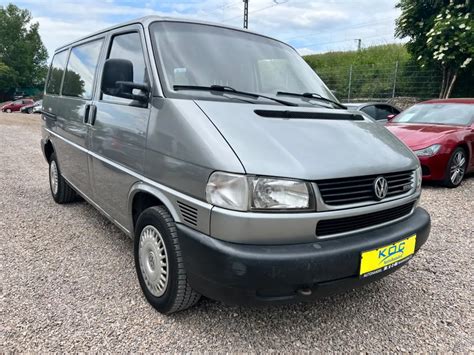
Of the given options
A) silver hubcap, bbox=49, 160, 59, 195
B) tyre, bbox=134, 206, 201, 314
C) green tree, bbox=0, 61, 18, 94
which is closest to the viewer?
tyre, bbox=134, 206, 201, 314

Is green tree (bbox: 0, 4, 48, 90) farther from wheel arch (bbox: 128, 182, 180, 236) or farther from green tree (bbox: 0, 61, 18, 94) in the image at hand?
wheel arch (bbox: 128, 182, 180, 236)

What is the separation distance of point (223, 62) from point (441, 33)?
458 inches

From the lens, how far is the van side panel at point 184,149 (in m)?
2.03

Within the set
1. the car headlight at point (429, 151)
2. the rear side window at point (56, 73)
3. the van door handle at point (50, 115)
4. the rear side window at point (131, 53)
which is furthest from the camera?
the car headlight at point (429, 151)

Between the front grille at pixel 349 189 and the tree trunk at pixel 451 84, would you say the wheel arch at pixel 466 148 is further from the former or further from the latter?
the tree trunk at pixel 451 84

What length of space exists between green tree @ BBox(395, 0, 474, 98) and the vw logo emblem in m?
11.6

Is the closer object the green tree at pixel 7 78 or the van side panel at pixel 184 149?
the van side panel at pixel 184 149

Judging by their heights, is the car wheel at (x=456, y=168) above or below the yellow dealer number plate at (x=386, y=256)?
above

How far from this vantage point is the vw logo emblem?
224cm

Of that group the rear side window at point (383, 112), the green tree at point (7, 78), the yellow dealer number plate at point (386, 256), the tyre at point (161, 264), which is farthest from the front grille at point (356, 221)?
the green tree at point (7, 78)

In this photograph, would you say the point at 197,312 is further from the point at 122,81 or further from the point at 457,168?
the point at 457,168

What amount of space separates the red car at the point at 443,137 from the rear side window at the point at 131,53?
4.60 meters

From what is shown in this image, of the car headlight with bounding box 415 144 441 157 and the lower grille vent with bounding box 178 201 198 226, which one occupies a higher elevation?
the car headlight with bounding box 415 144 441 157

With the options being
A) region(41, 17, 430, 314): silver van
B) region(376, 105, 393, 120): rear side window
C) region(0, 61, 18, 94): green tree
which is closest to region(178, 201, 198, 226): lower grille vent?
region(41, 17, 430, 314): silver van
